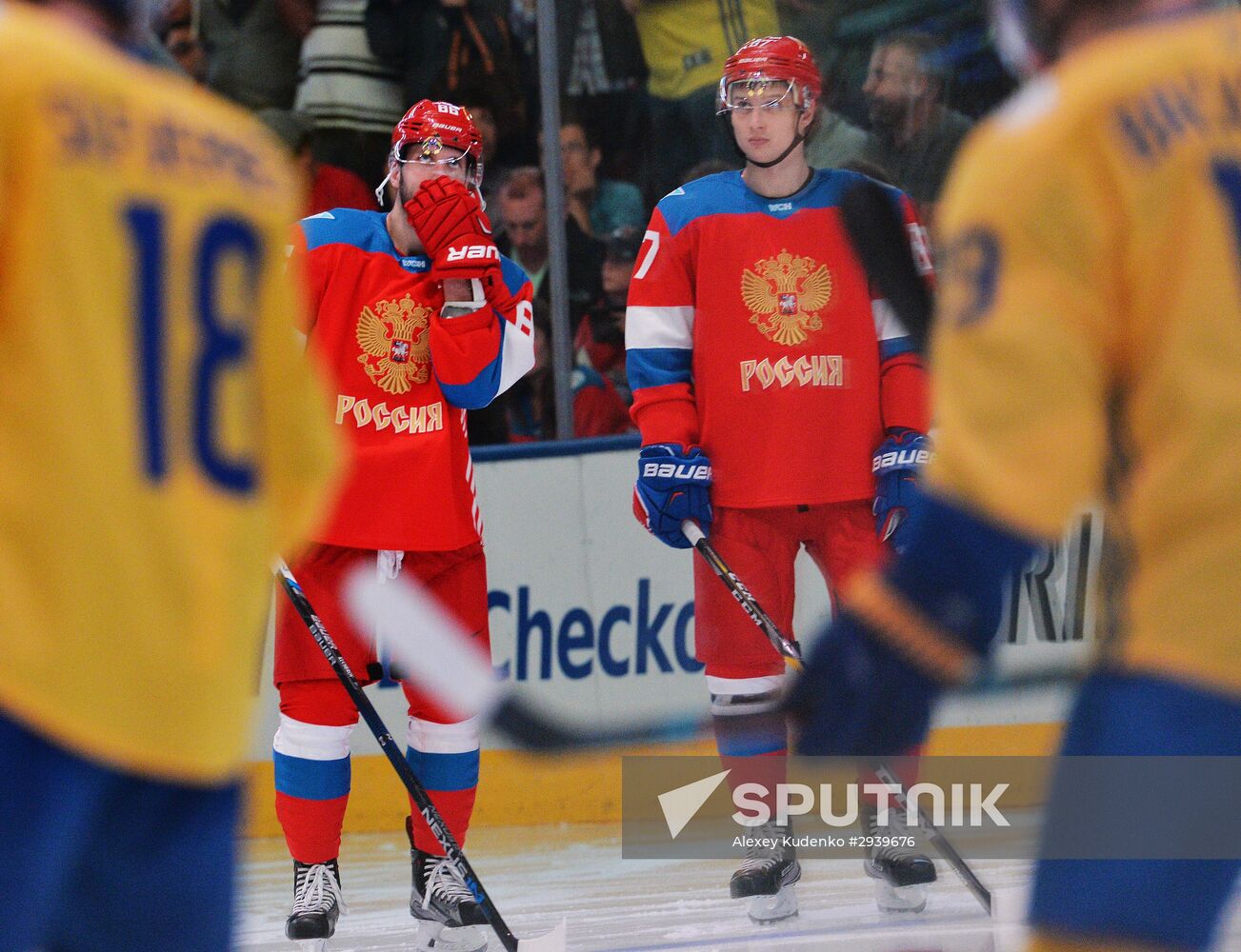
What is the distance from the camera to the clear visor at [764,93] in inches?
138

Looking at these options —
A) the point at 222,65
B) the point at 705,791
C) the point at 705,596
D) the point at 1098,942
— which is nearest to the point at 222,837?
the point at 1098,942

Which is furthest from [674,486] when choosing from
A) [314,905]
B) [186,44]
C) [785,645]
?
[186,44]

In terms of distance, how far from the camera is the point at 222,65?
17.4 feet

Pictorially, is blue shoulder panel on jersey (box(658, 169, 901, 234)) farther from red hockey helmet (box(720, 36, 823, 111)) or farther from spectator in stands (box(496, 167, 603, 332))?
spectator in stands (box(496, 167, 603, 332))

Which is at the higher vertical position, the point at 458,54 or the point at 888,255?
the point at 458,54

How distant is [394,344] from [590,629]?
1.58m

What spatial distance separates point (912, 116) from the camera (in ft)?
15.9

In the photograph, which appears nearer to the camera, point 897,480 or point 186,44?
point 897,480

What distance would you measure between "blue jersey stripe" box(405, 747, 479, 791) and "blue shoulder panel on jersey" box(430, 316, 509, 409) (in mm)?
699

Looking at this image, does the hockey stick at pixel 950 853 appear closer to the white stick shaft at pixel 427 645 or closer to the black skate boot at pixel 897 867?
the black skate boot at pixel 897 867

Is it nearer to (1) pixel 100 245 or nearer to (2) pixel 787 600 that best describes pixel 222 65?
(2) pixel 787 600

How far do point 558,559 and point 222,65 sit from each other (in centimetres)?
195

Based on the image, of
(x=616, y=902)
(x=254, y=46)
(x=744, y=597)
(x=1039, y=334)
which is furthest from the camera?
(x=254, y=46)

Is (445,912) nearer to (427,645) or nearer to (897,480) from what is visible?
(897,480)
